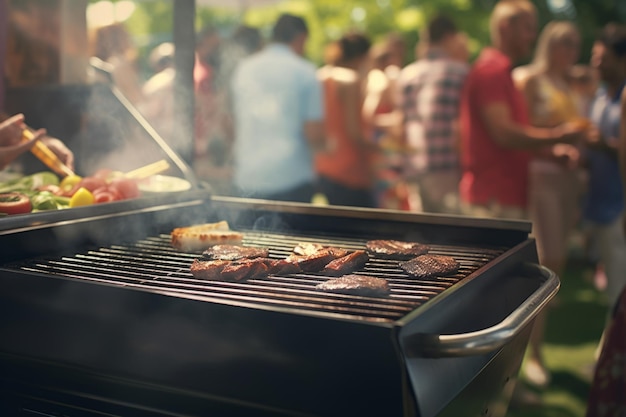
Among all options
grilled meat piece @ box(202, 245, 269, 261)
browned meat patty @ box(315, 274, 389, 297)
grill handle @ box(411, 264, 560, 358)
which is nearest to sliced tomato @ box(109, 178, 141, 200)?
grilled meat piece @ box(202, 245, 269, 261)

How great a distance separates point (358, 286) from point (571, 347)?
4.74 m

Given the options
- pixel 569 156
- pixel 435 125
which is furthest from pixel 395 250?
pixel 435 125

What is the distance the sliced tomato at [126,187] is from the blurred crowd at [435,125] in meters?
1.51

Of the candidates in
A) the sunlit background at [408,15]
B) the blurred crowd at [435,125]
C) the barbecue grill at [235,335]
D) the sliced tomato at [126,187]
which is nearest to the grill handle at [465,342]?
the barbecue grill at [235,335]

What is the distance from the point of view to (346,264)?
90.4 inches

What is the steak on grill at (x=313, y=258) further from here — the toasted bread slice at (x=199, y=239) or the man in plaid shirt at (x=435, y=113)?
the man in plaid shirt at (x=435, y=113)

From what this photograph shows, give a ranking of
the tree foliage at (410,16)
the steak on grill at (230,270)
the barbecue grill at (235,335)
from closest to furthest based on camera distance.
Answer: the barbecue grill at (235,335), the steak on grill at (230,270), the tree foliage at (410,16)

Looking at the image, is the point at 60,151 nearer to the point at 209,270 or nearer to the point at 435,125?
the point at 209,270

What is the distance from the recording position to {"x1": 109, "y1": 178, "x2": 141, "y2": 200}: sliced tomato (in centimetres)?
302

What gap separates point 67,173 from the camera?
318cm

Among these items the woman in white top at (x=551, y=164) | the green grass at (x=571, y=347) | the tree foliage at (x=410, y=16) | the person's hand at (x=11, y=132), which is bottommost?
the green grass at (x=571, y=347)

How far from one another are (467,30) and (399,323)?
14.4m

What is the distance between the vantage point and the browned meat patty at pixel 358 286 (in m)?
1.93

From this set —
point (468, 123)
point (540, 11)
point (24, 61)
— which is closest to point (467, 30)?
point (540, 11)
